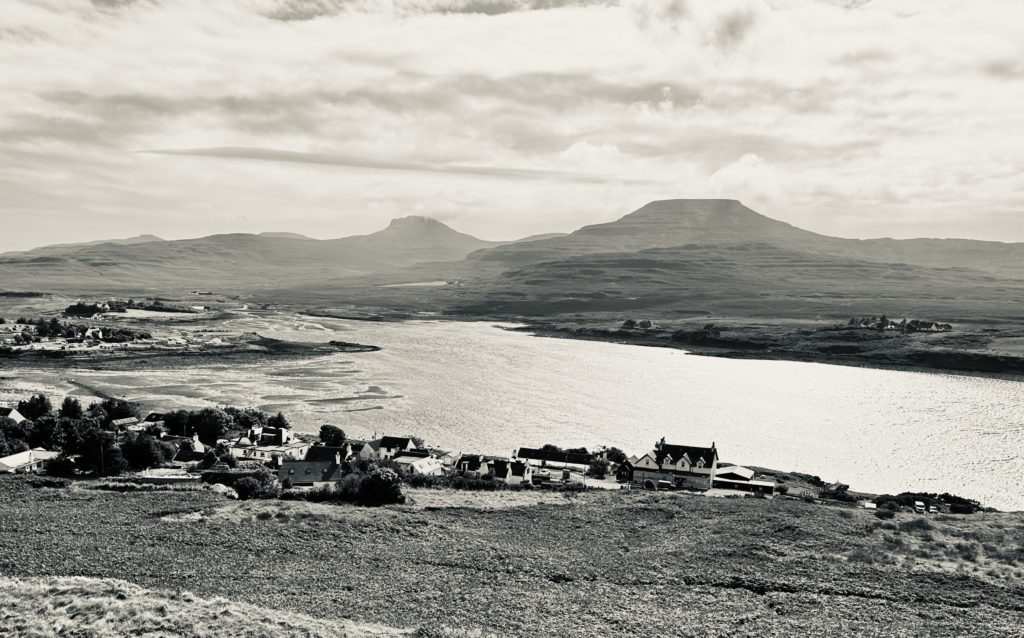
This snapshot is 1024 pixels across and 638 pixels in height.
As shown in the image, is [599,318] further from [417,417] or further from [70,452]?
[70,452]

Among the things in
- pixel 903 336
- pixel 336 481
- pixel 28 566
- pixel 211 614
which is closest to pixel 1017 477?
pixel 336 481

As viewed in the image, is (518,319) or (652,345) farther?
(518,319)

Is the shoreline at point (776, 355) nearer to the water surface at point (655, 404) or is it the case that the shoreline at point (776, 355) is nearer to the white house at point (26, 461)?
the water surface at point (655, 404)

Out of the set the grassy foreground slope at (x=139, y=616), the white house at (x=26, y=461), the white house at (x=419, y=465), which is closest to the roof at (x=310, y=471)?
the white house at (x=419, y=465)

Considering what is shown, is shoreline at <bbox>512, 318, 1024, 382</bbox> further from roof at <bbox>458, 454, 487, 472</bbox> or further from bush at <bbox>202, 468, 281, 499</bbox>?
bush at <bbox>202, 468, 281, 499</bbox>

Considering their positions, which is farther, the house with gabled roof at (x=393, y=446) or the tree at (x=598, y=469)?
the house with gabled roof at (x=393, y=446)

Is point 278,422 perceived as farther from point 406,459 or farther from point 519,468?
point 519,468

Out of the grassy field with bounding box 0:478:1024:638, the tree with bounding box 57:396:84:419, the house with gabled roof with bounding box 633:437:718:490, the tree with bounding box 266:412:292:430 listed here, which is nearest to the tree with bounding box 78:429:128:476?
the grassy field with bounding box 0:478:1024:638
